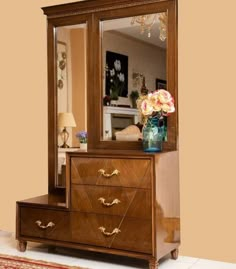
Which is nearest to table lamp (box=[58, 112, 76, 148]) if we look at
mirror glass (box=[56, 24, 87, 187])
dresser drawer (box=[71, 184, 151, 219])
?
mirror glass (box=[56, 24, 87, 187])

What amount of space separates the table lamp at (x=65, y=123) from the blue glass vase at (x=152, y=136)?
0.76m

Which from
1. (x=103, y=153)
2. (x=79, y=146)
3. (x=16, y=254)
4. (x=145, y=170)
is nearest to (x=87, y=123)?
(x=79, y=146)

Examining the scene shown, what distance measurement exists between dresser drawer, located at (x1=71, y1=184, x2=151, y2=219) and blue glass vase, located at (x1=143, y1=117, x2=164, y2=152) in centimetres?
34

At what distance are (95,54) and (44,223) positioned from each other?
55.5 inches

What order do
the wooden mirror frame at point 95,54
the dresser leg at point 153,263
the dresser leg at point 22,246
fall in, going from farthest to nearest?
the dresser leg at point 22,246 → the wooden mirror frame at point 95,54 → the dresser leg at point 153,263

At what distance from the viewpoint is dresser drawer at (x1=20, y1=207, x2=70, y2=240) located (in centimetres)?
327

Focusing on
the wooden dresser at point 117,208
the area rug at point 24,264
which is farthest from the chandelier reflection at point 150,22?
the area rug at point 24,264

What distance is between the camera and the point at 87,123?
11.8 ft

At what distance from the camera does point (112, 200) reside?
307cm

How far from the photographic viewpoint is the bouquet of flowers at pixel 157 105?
3.11 m

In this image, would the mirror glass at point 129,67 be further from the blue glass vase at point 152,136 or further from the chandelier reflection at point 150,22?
the blue glass vase at point 152,136

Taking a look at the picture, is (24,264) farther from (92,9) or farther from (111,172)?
(92,9)

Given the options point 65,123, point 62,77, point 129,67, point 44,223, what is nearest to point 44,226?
point 44,223

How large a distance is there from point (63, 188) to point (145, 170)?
1.05m
